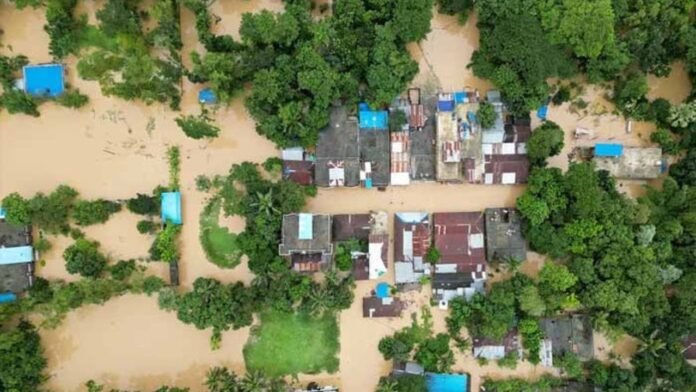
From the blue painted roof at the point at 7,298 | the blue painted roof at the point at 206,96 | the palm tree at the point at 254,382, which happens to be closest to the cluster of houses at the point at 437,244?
the palm tree at the point at 254,382

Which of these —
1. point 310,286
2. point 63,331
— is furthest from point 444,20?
point 63,331

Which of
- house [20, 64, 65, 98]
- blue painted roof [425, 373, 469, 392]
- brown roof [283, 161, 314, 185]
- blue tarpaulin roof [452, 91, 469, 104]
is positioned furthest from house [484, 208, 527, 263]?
house [20, 64, 65, 98]

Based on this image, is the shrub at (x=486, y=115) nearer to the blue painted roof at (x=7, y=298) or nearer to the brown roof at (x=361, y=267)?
the brown roof at (x=361, y=267)

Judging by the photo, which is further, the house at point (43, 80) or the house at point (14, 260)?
the house at point (43, 80)

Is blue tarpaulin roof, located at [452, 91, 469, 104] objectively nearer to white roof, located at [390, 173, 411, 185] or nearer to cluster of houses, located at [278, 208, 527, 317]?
white roof, located at [390, 173, 411, 185]

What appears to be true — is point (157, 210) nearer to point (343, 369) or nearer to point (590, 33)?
point (343, 369)

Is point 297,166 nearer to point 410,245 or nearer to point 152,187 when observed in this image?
point 410,245

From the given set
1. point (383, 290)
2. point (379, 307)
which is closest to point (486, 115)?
point (383, 290)
